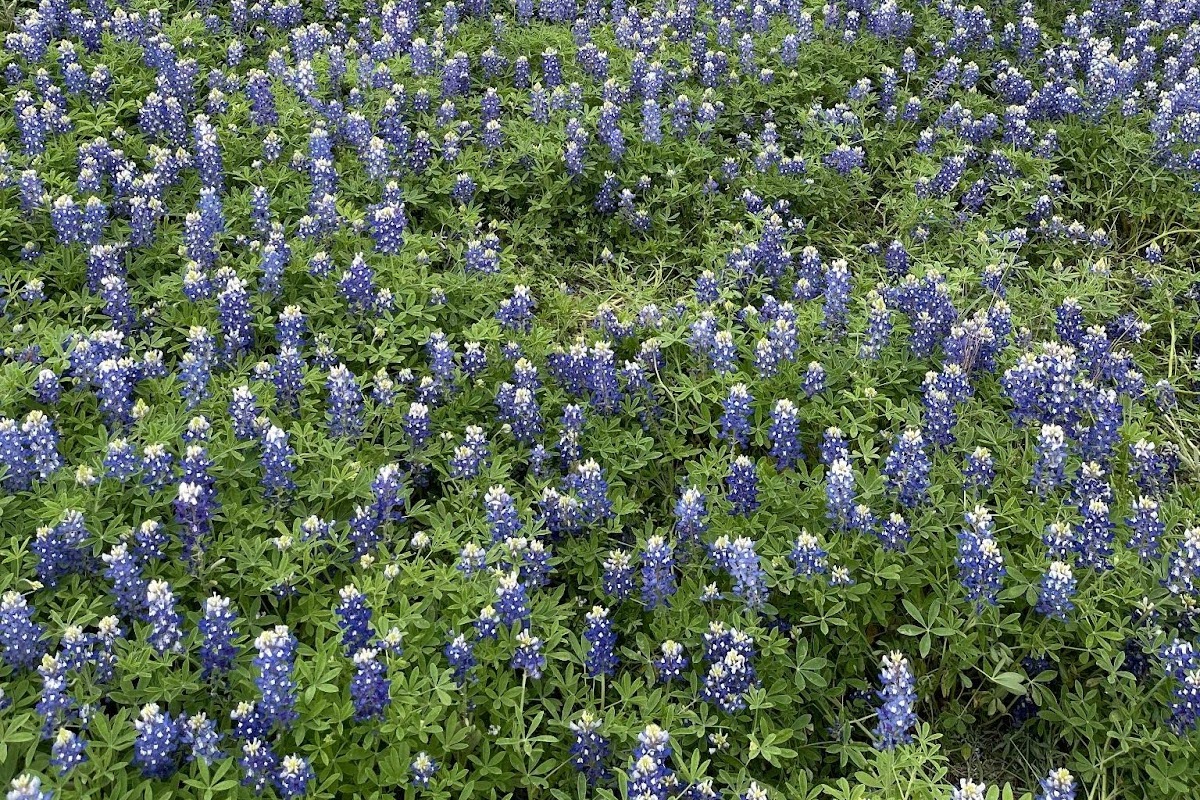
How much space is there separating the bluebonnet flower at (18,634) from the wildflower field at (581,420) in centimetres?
1

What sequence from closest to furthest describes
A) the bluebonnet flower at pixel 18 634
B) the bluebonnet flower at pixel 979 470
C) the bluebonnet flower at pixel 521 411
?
the bluebonnet flower at pixel 18 634
the bluebonnet flower at pixel 979 470
the bluebonnet flower at pixel 521 411

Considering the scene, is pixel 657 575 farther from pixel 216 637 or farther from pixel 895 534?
pixel 216 637

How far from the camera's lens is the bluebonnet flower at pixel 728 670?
282 cm

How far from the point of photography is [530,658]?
2807 millimetres

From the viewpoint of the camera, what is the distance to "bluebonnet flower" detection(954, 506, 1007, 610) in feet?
9.71

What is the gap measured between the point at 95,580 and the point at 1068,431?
3203 mm

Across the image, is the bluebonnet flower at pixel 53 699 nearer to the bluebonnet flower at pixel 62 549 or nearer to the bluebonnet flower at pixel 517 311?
the bluebonnet flower at pixel 62 549

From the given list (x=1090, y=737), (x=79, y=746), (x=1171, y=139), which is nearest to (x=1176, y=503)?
(x=1090, y=737)

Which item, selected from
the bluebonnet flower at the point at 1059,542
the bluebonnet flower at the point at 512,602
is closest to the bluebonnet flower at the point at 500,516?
the bluebonnet flower at the point at 512,602

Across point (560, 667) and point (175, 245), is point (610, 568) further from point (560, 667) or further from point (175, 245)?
point (175, 245)

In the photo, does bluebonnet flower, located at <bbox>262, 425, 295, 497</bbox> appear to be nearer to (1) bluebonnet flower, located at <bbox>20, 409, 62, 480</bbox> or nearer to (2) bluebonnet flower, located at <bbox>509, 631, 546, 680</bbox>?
(1) bluebonnet flower, located at <bbox>20, 409, 62, 480</bbox>

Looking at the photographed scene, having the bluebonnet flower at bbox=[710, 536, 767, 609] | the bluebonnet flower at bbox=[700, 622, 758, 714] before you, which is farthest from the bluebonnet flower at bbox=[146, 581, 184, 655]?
the bluebonnet flower at bbox=[710, 536, 767, 609]

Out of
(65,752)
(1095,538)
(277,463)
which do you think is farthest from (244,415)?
(1095,538)

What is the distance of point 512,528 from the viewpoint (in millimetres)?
3186
